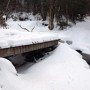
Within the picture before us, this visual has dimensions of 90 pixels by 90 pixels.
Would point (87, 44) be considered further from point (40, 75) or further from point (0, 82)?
point (0, 82)

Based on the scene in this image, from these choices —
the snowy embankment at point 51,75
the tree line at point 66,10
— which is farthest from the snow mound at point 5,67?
the tree line at point 66,10

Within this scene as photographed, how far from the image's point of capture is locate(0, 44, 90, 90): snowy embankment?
594cm

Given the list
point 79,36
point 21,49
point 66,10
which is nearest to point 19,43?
point 21,49

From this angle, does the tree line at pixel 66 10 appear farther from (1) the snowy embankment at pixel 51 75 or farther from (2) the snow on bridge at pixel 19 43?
(1) the snowy embankment at pixel 51 75

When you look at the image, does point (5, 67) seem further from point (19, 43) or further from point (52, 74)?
point (52, 74)

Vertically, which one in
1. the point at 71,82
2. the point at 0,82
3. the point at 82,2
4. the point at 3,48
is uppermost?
the point at 82,2

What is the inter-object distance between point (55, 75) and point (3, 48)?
2.02m

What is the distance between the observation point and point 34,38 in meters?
8.76

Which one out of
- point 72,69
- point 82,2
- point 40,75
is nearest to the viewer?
point 40,75

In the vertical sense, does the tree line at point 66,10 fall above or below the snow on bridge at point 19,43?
above

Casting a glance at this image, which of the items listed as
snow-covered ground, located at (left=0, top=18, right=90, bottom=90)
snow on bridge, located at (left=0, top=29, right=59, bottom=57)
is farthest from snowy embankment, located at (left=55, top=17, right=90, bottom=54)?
snow on bridge, located at (left=0, top=29, right=59, bottom=57)

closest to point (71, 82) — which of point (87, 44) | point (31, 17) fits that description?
point (87, 44)

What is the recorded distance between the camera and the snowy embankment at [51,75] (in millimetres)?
5944

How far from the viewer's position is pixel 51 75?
7422 millimetres
